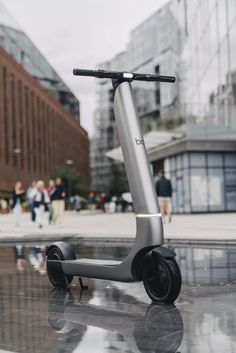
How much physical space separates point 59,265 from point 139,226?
137 cm

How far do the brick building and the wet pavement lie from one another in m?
55.8

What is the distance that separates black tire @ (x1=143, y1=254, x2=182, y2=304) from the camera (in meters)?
5.14

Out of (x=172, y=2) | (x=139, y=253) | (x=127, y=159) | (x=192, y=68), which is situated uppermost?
(x=172, y=2)

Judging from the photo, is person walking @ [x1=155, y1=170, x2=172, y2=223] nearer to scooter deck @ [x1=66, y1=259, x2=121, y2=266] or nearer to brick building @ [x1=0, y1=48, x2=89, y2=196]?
scooter deck @ [x1=66, y1=259, x2=121, y2=266]

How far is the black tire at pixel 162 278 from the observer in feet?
16.9

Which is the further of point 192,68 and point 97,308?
point 192,68

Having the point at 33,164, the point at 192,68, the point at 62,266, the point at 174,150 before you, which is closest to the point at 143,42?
the point at 192,68

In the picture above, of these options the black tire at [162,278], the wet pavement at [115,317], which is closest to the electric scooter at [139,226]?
the black tire at [162,278]

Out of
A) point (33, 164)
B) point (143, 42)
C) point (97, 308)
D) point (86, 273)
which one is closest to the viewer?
point (97, 308)

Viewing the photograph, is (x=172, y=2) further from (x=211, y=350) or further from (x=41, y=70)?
(x=41, y=70)

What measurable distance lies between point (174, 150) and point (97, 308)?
27521mm

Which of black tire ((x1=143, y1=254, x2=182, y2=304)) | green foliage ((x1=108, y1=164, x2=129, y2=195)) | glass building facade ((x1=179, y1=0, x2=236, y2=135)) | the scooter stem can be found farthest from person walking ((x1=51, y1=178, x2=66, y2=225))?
green foliage ((x1=108, y1=164, x2=129, y2=195))

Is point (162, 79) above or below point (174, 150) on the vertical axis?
below

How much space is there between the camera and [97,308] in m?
5.31
